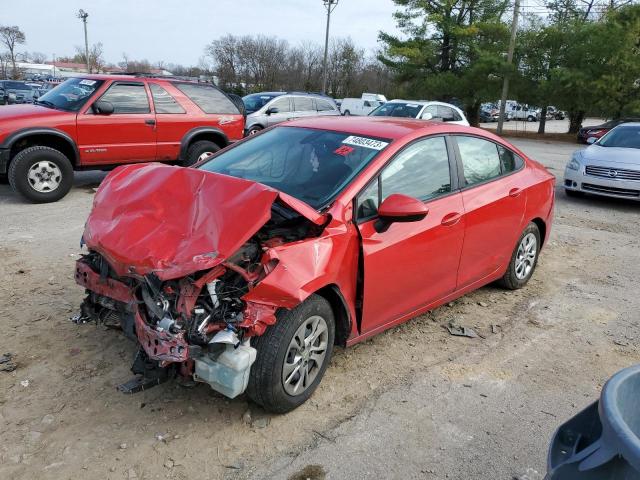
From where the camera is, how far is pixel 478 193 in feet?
14.0

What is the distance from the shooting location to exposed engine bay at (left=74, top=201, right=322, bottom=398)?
2682 millimetres

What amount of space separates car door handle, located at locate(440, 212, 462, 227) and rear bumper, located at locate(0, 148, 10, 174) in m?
6.40

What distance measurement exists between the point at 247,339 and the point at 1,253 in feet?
13.5

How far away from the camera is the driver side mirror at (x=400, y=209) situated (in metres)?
3.24

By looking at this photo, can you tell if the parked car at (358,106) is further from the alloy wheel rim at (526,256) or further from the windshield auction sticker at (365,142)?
the windshield auction sticker at (365,142)

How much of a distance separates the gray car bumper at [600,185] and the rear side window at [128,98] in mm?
7793

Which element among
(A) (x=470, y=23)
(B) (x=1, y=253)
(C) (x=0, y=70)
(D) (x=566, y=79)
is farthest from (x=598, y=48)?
(C) (x=0, y=70)

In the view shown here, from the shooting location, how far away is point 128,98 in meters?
8.50

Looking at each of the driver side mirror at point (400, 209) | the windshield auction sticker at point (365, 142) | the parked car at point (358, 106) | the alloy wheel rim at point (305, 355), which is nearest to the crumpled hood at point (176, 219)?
the driver side mirror at point (400, 209)

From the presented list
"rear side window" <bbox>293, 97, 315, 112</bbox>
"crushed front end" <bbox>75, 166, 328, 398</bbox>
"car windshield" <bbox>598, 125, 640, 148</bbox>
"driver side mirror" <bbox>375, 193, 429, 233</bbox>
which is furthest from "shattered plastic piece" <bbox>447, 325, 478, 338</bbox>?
"rear side window" <bbox>293, 97, 315, 112</bbox>

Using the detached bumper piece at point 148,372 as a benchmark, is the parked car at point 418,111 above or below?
above

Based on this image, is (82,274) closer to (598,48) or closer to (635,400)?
(635,400)

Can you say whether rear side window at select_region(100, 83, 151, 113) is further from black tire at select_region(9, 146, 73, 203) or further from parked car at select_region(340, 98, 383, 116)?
parked car at select_region(340, 98, 383, 116)

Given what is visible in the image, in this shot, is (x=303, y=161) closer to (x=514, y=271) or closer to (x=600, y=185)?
(x=514, y=271)
